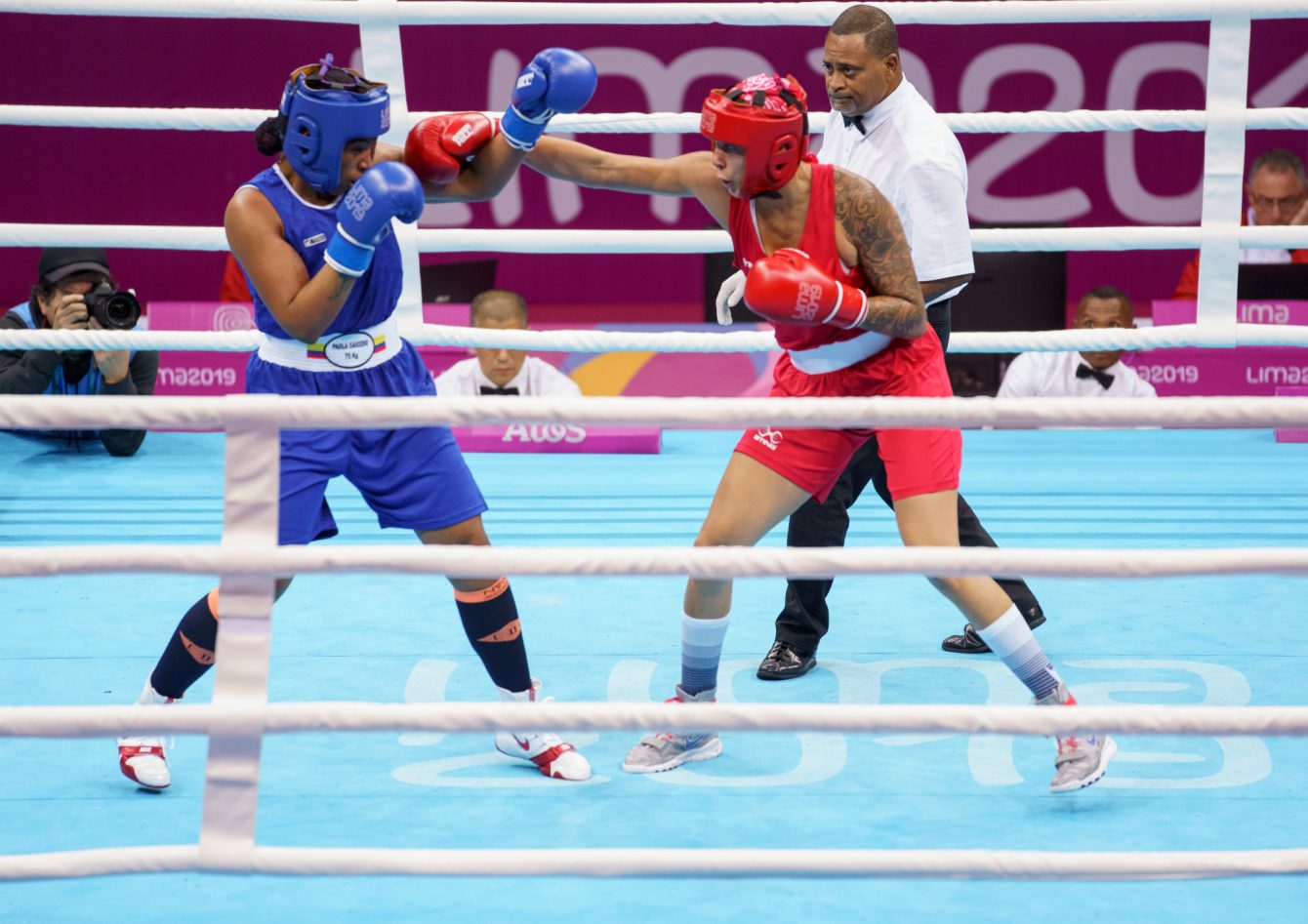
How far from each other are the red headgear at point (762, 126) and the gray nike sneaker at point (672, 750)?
3.26 feet

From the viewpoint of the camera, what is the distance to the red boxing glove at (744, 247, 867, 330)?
95.0 inches

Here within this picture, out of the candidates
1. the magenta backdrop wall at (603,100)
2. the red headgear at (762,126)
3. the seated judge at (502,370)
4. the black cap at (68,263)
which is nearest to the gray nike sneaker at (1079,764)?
the red headgear at (762,126)

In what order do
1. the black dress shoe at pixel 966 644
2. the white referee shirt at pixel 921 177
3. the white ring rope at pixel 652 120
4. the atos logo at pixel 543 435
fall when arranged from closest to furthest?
the white referee shirt at pixel 921 177, the black dress shoe at pixel 966 644, the white ring rope at pixel 652 120, the atos logo at pixel 543 435

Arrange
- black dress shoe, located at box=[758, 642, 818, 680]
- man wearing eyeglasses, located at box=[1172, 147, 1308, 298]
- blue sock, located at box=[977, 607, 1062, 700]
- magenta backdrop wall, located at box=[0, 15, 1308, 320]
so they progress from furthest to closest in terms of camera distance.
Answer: magenta backdrop wall, located at box=[0, 15, 1308, 320], man wearing eyeglasses, located at box=[1172, 147, 1308, 298], black dress shoe, located at box=[758, 642, 818, 680], blue sock, located at box=[977, 607, 1062, 700]

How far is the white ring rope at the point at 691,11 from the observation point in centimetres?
365

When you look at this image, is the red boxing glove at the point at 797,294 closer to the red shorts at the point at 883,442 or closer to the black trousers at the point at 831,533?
the red shorts at the point at 883,442

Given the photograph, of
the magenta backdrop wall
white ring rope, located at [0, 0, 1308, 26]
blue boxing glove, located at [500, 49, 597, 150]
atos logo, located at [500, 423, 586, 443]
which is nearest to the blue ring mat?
atos logo, located at [500, 423, 586, 443]

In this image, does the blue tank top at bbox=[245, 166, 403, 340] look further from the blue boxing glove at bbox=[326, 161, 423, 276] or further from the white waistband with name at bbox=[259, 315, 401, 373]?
the blue boxing glove at bbox=[326, 161, 423, 276]

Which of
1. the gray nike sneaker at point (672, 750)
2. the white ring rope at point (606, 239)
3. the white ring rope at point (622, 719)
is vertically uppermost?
the white ring rope at point (606, 239)

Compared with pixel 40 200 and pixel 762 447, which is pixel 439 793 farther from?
pixel 40 200

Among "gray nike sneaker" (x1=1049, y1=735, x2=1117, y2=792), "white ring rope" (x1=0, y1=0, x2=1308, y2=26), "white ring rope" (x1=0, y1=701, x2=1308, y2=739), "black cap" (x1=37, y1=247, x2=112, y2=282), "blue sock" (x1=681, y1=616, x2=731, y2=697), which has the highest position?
"white ring rope" (x1=0, y1=0, x2=1308, y2=26)

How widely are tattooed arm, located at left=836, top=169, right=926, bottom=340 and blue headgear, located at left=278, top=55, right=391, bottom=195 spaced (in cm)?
84

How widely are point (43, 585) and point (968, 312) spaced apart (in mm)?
3918

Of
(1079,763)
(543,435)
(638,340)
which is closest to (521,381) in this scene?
(543,435)
